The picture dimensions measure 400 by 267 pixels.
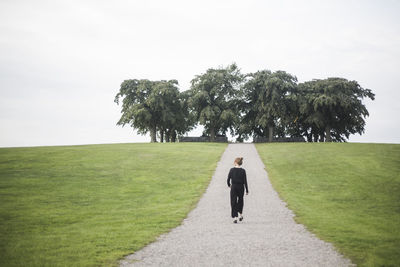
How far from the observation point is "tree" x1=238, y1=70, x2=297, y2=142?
44.8 meters

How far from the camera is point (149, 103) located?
152 ft

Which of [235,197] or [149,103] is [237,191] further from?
[149,103]

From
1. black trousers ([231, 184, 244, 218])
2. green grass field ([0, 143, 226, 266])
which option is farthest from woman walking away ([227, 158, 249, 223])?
green grass field ([0, 143, 226, 266])

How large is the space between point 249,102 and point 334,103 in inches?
529

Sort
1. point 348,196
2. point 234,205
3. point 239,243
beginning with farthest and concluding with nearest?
1. point 348,196
2. point 234,205
3. point 239,243

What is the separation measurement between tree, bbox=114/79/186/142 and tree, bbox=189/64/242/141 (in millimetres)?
3914

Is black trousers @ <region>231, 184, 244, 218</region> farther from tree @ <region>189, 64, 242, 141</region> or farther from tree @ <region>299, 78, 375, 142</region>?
tree @ <region>299, 78, 375, 142</region>

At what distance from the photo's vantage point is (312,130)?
53719 millimetres

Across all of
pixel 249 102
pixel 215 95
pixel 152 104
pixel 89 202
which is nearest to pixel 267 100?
pixel 249 102

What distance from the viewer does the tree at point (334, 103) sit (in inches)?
1713

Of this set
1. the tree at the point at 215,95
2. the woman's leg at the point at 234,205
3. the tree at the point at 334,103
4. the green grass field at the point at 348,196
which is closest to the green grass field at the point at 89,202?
the woman's leg at the point at 234,205

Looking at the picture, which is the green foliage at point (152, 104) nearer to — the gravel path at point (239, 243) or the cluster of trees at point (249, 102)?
the cluster of trees at point (249, 102)

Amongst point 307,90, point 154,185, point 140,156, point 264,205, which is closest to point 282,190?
point 264,205

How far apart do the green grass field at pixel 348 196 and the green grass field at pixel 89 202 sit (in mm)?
4887
